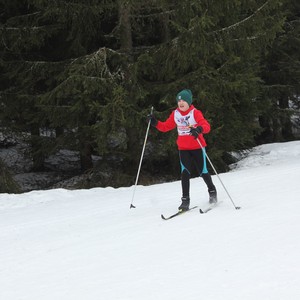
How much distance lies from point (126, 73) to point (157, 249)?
8.11 meters

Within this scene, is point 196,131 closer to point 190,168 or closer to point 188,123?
point 188,123

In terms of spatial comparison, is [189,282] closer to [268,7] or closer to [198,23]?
[198,23]

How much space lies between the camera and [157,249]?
4816mm

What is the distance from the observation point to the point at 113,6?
468 inches

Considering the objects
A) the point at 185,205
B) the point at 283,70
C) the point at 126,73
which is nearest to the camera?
the point at 185,205

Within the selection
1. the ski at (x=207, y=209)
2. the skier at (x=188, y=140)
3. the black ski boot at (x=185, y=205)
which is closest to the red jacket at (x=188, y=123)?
the skier at (x=188, y=140)

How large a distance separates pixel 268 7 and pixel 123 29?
426 centimetres

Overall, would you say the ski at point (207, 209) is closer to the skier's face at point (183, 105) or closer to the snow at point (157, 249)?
the snow at point (157, 249)

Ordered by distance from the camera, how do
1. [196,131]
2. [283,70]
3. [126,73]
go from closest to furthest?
1. [196,131]
2. [126,73]
3. [283,70]

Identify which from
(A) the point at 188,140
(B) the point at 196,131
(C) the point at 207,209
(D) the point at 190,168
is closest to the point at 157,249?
(C) the point at 207,209

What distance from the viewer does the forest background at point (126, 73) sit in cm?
1149

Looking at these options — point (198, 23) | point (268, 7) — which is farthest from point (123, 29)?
point (268, 7)

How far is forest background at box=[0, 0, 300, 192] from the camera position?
37.7 ft

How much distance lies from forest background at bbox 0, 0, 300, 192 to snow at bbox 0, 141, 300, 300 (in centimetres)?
407
